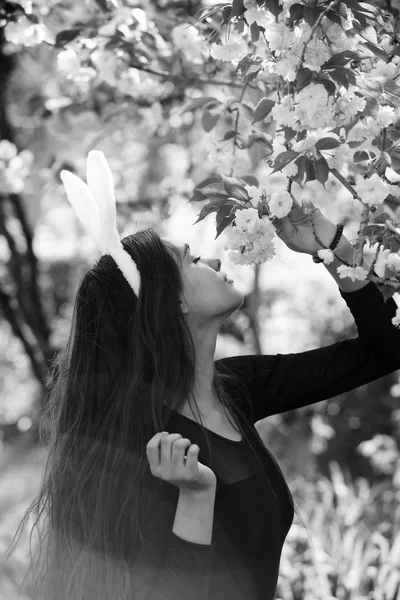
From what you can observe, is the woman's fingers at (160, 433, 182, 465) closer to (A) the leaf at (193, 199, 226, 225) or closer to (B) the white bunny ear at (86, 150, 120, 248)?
(A) the leaf at (193, 199, 226, 225)

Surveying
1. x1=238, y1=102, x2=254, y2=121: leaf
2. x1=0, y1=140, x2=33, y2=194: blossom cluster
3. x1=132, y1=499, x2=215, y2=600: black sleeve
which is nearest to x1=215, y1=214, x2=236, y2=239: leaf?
x1=132, y1=499, x2=215, y2=600: black sleeve

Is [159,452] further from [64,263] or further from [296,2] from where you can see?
[64,263]

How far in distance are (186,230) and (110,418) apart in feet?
11.7

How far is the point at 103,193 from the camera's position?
1658 millimetres

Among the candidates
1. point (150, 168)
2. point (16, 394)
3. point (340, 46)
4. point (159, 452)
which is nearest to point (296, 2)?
point (340, 46)

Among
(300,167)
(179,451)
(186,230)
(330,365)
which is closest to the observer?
(179,451)

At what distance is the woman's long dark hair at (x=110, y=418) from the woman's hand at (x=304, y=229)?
0.27 meters

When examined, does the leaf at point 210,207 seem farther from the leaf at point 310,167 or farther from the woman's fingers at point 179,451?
the woman's fingers at point 179,451

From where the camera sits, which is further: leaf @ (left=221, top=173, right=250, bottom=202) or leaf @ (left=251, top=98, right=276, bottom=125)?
leaf @ (left=251, top=98, right=276, bottom=125)

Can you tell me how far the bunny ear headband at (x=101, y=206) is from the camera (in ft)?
5.41

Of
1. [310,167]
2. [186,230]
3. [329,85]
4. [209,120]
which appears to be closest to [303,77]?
[329,85]

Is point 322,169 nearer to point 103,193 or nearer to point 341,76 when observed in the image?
point 341,76

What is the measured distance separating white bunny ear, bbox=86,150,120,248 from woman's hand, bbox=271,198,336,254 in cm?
37

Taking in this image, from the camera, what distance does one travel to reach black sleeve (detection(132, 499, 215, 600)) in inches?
54.8
